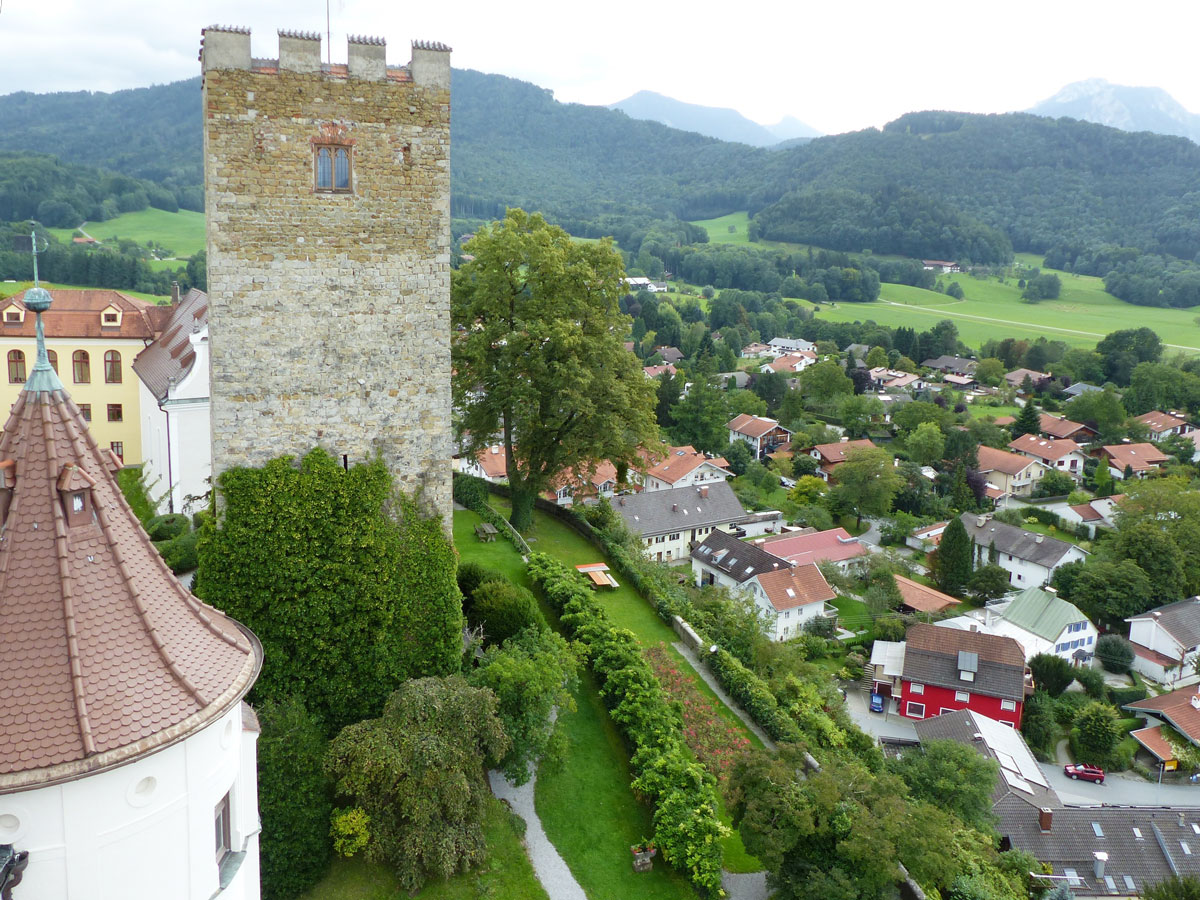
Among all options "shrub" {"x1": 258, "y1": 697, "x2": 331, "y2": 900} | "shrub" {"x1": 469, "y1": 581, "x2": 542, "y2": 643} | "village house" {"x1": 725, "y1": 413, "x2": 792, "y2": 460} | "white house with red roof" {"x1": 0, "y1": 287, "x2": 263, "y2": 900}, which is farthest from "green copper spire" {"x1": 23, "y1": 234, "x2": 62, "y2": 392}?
"village house" {"x1": 725, "y1": 413, "x2": 792, "y2": 460}

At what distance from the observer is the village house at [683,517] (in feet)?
199

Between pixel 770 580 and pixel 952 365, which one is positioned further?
pixel 952 365

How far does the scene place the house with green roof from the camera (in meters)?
49.7

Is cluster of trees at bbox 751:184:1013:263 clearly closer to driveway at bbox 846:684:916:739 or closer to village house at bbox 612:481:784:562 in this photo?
village house at bbox 612:481:784:562

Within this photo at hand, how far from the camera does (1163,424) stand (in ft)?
314

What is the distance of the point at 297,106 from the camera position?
16.2m

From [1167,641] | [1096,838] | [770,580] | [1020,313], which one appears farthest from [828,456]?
[1020,313]

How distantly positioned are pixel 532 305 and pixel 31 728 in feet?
72.3

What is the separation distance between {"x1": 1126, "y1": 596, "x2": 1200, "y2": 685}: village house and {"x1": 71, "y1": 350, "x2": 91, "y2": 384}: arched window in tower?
5479cm

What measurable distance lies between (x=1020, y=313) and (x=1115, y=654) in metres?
116

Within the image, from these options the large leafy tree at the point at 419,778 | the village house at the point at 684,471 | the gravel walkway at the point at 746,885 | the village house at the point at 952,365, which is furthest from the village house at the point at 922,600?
the village house at the point at 952,365

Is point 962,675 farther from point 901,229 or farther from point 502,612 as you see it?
point 901,229

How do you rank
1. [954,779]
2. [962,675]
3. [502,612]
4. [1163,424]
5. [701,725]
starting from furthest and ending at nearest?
[1163,424] < [962,675] < [954,779] < [701,725] < [502,612]

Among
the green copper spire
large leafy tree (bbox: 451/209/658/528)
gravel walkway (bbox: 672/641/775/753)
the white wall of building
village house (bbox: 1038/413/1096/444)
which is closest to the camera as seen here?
the white wall of building
